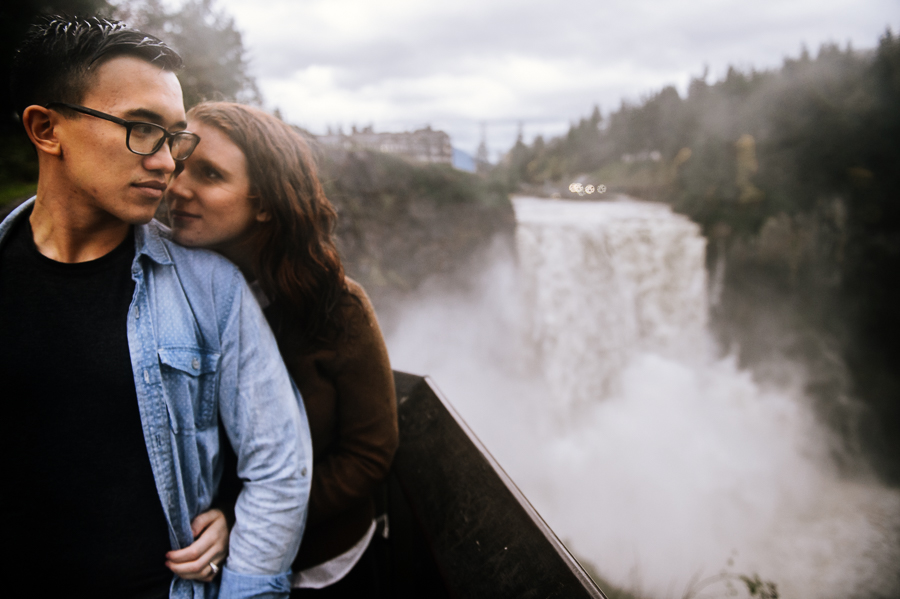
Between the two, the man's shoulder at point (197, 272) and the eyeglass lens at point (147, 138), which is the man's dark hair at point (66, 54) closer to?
the eyeglass lens at point (147, 138)

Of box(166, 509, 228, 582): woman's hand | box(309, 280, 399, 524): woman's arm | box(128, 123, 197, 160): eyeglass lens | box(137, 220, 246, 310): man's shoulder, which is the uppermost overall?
box(128, 123, 197, 160): eyeglass lens

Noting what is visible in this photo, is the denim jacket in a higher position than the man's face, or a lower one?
lower

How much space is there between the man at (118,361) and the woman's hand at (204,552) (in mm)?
19

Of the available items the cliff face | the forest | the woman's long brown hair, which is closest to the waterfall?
the cliff face

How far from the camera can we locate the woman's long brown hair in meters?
1.33

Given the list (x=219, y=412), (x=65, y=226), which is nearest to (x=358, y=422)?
(x=219, y=412)

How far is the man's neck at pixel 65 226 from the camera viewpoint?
103 cm

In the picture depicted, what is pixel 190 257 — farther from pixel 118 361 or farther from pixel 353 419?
pixel 353 419

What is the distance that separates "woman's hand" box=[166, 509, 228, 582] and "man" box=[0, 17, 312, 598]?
0.06 ft

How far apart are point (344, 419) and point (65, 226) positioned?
2.96 feet

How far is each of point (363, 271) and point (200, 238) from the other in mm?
10133

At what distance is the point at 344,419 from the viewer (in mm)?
1448

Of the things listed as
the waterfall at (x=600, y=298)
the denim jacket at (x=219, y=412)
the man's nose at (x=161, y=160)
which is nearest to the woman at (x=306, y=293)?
Answer: the denim jacket at (x=219, y=412)

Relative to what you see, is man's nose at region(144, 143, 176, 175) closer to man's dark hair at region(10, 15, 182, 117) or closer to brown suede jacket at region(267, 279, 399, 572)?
man's dark hair at region(10, 15, 182, 117)
